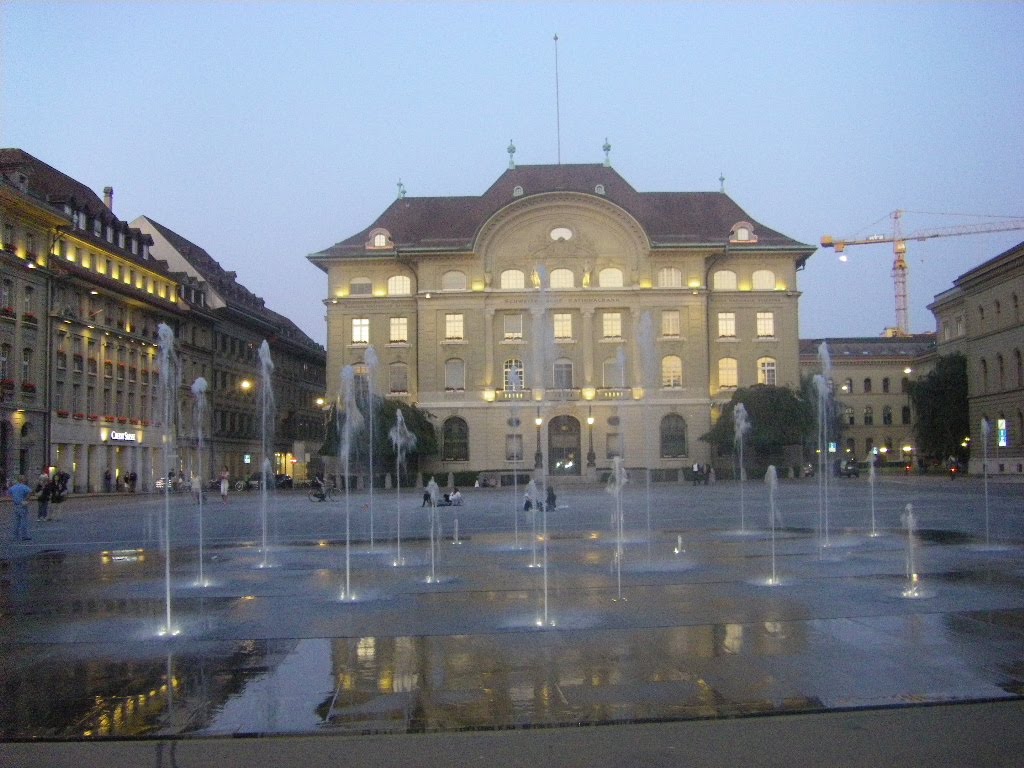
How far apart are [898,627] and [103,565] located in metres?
14.6

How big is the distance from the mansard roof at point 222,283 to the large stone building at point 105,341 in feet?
0.85

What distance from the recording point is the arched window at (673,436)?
74250 mm

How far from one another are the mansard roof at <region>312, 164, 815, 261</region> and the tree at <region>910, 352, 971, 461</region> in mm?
21041

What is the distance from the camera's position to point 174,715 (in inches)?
310

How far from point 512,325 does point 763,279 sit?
19.7 m

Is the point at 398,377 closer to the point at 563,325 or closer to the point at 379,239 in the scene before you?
the point at 379,239

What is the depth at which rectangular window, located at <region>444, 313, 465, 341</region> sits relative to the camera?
74.6 m

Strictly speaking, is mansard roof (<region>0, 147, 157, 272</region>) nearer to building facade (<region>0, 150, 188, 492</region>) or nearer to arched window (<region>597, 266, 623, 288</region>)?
building facade (<region>0, 150, 188, 492</region>)

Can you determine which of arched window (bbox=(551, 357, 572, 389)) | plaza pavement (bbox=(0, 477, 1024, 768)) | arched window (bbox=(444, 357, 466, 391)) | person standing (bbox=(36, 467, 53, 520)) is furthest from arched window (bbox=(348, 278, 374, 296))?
plaza pavement (bbox=(0, 477, 1024, 768))

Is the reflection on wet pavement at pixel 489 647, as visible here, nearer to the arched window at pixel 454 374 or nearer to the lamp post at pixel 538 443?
the lamp post at pixel 538 443

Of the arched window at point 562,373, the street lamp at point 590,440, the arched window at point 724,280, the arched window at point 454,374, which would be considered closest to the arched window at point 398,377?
the arched window at point 454,374

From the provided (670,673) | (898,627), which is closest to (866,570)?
(898,627)

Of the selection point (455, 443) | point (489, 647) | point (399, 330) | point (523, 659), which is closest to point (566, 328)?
point (455, 443)

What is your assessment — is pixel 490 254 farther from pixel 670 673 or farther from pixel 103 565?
pixel 670 673
